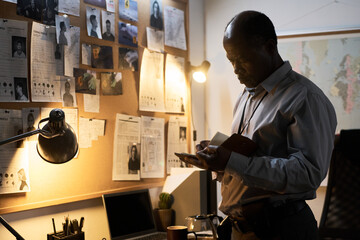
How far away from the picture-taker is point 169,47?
275 cm

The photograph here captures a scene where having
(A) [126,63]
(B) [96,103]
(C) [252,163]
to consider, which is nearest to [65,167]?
(B) [96,103]

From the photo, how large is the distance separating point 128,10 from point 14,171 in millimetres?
1160

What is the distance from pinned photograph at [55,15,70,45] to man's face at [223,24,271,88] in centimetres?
89

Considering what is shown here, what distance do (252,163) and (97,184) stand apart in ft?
3.56

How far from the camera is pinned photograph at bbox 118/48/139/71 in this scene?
7.75 ft

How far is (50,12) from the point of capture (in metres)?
1.97

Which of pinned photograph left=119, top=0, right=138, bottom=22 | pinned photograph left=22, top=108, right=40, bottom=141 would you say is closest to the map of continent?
pinned photograph left=119, top=0, right=138, bottom=22

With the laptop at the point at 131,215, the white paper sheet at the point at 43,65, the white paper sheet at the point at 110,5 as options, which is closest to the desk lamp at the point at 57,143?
the white paper sheet at the point at 43,65

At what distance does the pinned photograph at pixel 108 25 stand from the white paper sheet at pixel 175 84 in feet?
1.66

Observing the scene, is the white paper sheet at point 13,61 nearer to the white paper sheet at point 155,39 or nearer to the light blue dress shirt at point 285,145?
the white paper sheet at point 155,39

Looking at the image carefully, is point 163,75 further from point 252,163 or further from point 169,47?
point 252,163

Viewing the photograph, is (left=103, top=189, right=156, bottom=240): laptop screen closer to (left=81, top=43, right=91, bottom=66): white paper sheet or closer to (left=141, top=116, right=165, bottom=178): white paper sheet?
(left=141, top=116, right=165, bottom=178): white paper sheet

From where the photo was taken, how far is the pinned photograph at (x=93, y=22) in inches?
85.4

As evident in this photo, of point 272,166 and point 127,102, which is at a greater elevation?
point 127,102
